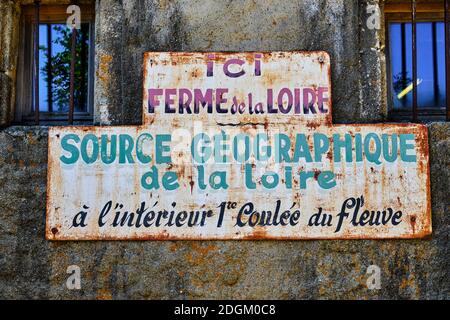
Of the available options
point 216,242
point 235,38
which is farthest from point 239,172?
point 235,38

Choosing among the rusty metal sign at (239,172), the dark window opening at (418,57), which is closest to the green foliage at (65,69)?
the rusty metal sign at (239,172)

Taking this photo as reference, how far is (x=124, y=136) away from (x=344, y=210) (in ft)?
4.23

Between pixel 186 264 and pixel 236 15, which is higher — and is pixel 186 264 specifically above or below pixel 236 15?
below

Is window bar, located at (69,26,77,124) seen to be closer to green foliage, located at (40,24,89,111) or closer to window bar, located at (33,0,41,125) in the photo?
green foliage, located at (40,24,89,111)

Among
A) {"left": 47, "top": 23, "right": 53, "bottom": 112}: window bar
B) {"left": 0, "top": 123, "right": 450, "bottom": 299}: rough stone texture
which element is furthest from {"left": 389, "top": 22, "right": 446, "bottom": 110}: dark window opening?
{"left": 47, "top": 23, "right": 53, "bottom": 112}: window bar

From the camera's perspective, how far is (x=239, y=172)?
3.29m

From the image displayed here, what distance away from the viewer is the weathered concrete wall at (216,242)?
324 centimetres

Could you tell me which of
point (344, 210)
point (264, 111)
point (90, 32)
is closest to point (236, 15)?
point (264, 111)

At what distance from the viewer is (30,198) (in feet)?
10.9

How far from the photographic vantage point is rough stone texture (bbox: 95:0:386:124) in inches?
135
